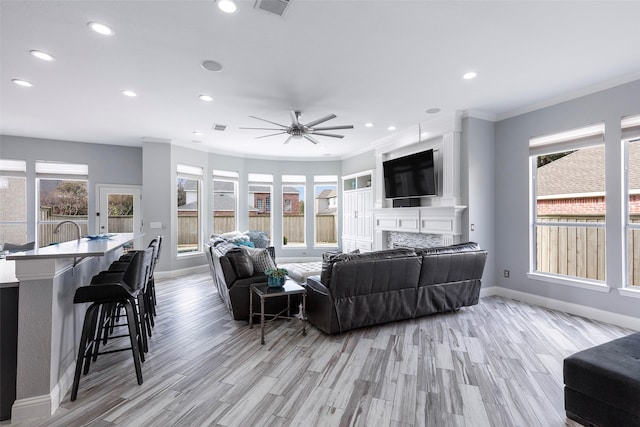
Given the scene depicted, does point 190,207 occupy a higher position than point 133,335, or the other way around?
point 190,207

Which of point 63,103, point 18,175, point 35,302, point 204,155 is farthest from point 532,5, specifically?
point 18,175

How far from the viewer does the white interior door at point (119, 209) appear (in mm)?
6432

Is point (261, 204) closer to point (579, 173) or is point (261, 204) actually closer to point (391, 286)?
point (391, 286)

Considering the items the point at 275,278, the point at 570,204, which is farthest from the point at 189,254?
the point at 570,204

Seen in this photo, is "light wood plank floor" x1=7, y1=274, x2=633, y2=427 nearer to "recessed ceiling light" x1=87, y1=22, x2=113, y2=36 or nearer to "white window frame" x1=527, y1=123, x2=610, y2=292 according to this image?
"white window frame" x1=527, y1=123, x2=610, y2=292

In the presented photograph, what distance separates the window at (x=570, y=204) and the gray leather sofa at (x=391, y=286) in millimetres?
1297

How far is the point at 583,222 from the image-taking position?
12.7 ft

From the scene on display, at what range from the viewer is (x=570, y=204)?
402 cm

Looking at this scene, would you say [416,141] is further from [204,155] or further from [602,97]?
[204,155]

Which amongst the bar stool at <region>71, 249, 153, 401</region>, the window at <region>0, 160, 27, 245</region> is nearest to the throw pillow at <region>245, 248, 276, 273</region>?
the bar stool at <region>71, 249, 153, 401</region>

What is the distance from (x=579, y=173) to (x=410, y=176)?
2316 millimetres

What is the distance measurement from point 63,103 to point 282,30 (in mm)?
3632

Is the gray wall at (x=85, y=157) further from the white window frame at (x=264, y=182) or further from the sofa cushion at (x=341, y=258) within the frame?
the sofa cushion at (x=341, y=258)

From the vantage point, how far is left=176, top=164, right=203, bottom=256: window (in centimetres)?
655
